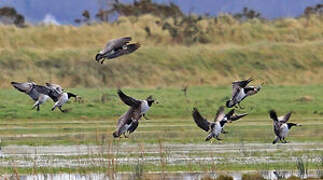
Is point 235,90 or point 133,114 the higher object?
point 235,90

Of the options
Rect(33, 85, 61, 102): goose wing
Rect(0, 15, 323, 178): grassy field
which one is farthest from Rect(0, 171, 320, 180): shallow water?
Rect(33, 85, 61, 102): goose wing

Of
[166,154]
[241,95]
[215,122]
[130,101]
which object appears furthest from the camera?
[166,154]

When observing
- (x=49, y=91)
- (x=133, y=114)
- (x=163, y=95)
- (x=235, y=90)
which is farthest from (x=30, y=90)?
(x=163, y=95)

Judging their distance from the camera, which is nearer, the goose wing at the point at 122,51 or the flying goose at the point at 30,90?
the goose wing at the point at 122,51

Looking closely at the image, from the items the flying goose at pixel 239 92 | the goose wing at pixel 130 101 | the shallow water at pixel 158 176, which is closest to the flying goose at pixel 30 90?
the shallow water at pixel 158 176

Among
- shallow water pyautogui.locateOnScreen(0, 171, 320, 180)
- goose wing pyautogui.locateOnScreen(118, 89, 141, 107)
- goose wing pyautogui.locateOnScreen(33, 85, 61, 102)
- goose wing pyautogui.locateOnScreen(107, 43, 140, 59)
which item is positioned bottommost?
A: shallow water pyautogui.locateOnScreen(0, 171, 320, 180)

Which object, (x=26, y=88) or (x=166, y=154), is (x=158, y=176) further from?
(x=166, y=154)

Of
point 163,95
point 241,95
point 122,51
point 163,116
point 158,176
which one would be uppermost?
point 163,95

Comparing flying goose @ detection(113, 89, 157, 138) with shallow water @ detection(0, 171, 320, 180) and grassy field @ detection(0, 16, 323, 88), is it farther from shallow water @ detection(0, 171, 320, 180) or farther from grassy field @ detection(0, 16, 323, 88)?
grassy field @ detection(0, 16, 323, 88)

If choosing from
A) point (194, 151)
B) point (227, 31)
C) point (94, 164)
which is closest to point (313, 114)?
point (194, 151)

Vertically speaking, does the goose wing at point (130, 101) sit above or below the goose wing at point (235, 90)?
below

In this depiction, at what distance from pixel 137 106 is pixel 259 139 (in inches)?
320

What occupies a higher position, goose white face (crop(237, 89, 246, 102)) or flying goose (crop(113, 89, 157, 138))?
goose white face (crop(237, 89, 246, 102))

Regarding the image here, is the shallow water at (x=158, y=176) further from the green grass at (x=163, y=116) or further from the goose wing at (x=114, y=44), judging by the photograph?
the green grass at (x=163, y=116)
